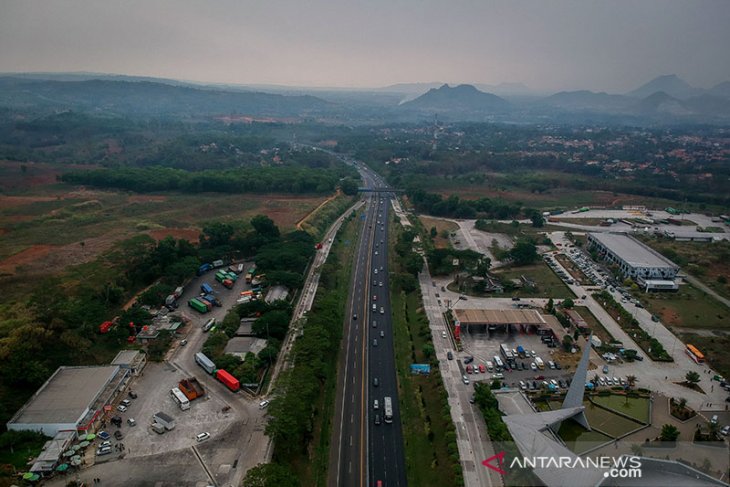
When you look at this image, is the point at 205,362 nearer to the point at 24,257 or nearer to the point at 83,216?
the point at 24,257

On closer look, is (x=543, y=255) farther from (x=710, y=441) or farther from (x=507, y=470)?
(x=507, y=470)

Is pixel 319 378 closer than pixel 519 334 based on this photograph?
Yes

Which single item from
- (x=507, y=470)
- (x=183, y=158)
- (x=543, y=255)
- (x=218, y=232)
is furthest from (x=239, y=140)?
(x=507, y=470)

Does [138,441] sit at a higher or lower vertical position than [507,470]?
lower

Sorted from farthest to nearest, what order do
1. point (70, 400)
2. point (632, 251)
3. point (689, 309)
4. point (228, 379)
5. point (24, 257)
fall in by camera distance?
point (632, 251) → point (24, 257) → point (689, 309) → point (228, 379) → point (70, 400)

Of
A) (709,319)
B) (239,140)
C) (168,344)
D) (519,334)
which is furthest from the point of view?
(239,140)

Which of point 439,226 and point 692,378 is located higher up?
point 692,378

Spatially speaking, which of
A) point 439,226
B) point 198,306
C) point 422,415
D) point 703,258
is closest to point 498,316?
point 422,415

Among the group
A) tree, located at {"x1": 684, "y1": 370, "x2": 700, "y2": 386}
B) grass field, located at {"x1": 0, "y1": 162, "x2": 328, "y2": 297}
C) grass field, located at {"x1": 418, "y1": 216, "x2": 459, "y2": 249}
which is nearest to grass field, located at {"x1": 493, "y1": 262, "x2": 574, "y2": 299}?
grass field, located at {"x1": 418, "y1": 216, "x2": 459, "y2": 249}
